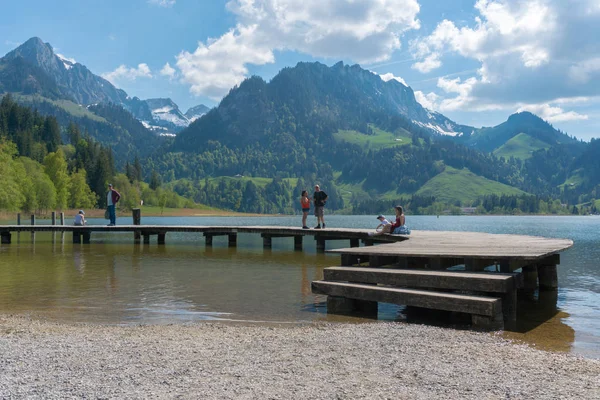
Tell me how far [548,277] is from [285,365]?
1550 centimetres

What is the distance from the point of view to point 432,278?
1345cm

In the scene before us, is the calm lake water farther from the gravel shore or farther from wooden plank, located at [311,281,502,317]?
the gravel shore

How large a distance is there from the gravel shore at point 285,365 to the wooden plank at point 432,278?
1.63m

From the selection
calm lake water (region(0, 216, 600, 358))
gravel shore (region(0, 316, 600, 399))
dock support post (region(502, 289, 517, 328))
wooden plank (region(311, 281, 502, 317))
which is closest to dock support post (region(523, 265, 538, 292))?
calm lake water (region(0, 216, 600, 358))

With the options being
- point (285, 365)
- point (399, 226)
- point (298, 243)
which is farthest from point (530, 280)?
point (298, 243)

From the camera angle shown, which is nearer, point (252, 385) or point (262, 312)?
point (252, 385)

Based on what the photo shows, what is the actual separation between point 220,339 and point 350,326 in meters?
3.33

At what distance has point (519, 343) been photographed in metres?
10.8

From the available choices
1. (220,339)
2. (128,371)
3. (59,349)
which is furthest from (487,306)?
(59,349)

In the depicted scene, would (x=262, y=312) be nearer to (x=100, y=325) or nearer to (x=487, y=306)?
(x=100, y=325)

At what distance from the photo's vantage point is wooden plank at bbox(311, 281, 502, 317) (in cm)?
1187

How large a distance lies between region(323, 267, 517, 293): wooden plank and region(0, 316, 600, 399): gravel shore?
1.63m

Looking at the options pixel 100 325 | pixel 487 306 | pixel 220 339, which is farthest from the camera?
pixel 100 325

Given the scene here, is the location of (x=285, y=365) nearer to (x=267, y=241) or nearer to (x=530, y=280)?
(x=530, y=280)
